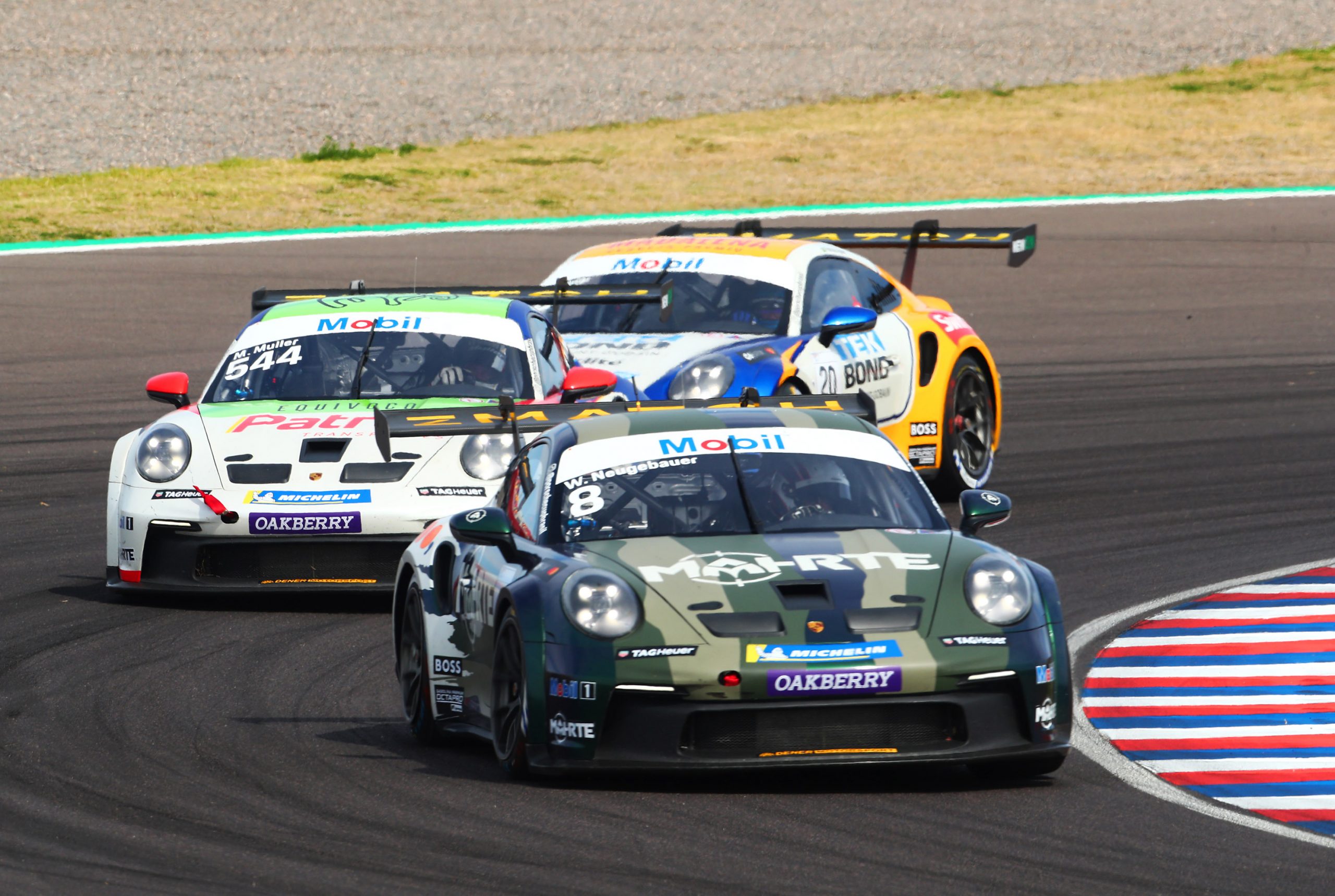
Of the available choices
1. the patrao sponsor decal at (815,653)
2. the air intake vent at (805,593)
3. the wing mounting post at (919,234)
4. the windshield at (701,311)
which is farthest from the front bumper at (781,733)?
the wing mounting post at (919,234)

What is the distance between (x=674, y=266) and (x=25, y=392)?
5.75 m

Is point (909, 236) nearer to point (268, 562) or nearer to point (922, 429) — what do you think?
point (922, 429)

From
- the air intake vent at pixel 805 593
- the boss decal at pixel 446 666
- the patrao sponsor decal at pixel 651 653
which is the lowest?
the boss decal at pixel 446 666

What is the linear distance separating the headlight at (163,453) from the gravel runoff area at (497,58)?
2060 cm

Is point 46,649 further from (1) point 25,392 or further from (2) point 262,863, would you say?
(1) point 25,392

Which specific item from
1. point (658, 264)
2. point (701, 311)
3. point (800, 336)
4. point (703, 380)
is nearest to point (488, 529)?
point (703, 380)

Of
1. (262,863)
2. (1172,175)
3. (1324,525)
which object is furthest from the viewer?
(1172,175)

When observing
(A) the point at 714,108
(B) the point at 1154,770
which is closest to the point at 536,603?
(B) the point at 1154,770

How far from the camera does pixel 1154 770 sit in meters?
6.62

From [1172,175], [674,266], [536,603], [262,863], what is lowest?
[262,863]

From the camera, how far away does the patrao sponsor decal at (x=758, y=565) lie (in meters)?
6.32

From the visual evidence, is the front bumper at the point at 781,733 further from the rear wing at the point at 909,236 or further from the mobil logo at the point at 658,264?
the rear wing at the point at 909,236

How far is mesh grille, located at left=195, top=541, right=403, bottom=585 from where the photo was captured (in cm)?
948

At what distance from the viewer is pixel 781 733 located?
602cm
